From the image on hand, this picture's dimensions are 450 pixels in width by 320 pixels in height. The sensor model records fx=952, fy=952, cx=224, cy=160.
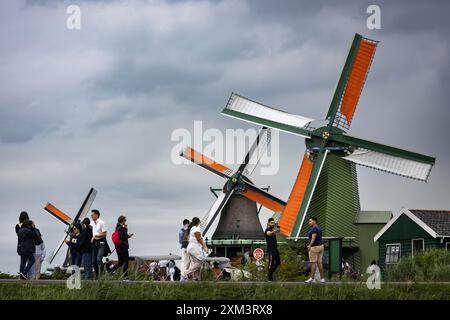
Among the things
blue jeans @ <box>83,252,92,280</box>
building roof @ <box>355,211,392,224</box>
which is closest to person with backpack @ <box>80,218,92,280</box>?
blue jeans @ <box>83,252,92,280</box>

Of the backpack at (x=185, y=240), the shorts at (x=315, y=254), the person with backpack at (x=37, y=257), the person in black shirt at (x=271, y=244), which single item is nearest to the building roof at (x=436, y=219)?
the backpack at (x=185, y=240)

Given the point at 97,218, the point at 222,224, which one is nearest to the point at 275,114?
the point at 222,224

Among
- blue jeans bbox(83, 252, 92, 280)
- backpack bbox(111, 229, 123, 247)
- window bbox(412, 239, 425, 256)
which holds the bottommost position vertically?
blue jeans bbox(83, 252, 92, 280)

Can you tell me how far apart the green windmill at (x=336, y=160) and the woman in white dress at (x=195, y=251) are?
25.8m

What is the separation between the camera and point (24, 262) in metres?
29.1

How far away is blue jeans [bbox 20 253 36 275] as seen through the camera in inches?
1137

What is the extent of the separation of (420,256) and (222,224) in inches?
866

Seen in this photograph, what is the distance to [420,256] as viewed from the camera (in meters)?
42.2

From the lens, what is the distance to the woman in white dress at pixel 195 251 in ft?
93.0

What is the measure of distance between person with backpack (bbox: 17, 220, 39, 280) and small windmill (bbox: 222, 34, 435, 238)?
2688cm

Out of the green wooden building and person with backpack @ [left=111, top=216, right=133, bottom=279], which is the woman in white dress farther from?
the green wooden building

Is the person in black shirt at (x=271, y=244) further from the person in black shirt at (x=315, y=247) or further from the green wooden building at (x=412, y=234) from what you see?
the green wooden building at (x=412, y=234)
